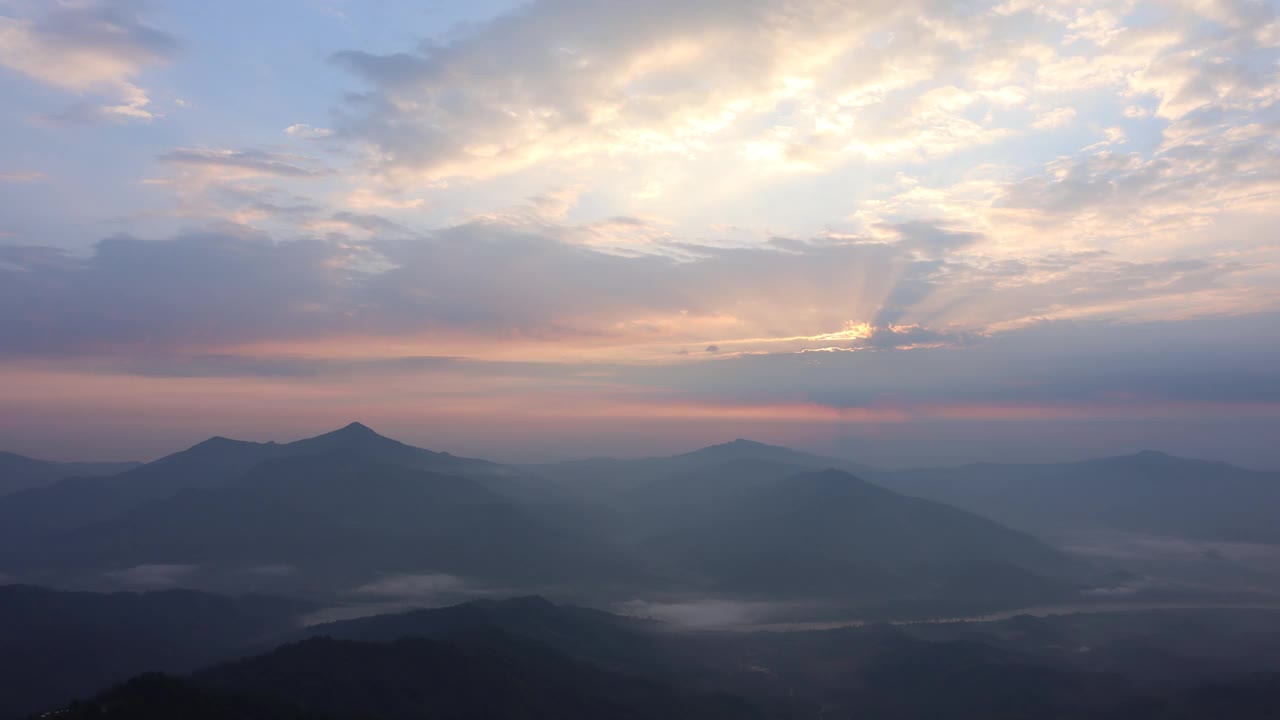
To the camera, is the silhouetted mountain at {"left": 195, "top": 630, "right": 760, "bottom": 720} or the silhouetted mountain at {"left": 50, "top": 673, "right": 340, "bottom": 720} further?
the silhouetted mountain at {"left": 195, "top": 630, "right": 760, "bottom": 720}

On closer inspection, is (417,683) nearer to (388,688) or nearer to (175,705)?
(388,688)

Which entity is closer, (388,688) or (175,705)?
(175,705)

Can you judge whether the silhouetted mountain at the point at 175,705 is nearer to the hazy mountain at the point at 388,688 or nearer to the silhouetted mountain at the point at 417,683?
the hazy mountain at the point at 388,688

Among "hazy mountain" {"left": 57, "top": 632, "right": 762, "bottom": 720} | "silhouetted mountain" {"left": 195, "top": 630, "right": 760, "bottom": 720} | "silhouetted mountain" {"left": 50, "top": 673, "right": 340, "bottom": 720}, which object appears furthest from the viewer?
"silhouetted mountain" {"left": 195, "top": 630, "right": 760, "bottom": 720}

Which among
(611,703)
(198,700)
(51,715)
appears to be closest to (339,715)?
(198,700)

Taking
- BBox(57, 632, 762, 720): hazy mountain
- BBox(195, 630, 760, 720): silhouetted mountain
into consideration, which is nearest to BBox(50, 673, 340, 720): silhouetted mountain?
BBox(57, 632, 762, 720): hazy mountain

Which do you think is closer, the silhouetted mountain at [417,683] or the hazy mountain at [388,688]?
the hazy mountain at [388,688]

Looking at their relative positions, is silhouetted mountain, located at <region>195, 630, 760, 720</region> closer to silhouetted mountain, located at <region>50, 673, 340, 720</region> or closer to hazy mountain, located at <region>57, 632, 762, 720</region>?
hazy mountain, located at <region>57, 632, 762, 720</region>

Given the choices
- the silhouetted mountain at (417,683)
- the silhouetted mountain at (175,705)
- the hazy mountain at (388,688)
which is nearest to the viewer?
the silhouetted mountain at (175,705)

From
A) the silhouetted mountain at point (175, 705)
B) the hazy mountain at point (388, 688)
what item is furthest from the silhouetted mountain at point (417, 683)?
the silhouetted mountain at point (175, 705)

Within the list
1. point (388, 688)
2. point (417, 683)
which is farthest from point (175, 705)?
point (417, 683)

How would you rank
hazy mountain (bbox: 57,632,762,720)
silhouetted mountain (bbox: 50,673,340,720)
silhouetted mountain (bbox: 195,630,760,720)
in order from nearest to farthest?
silhouetted mountain (bbox: 50,673,340,720) → hazy mountain (bbox: 57,632,762,720) → silhouetted mountain (bbox: 195,630,760,720)

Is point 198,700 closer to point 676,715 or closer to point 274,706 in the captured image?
point 274,706

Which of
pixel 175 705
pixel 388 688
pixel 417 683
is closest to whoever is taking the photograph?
pixel 175 705
